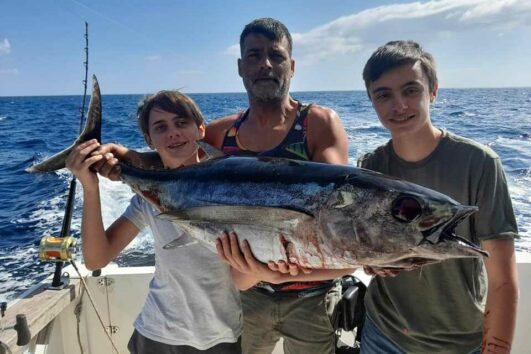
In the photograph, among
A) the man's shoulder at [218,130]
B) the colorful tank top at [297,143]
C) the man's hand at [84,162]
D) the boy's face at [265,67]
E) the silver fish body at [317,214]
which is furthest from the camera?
the man's shoulder at [218,130]

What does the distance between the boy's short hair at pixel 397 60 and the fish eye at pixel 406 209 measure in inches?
36.8

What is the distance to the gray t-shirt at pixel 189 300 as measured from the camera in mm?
2178

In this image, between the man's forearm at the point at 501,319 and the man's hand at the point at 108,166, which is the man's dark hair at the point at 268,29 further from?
the man's forearm at the point at 501,319

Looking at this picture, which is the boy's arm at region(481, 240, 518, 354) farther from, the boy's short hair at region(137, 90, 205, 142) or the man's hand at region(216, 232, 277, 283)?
the boy's short hair at region(137, 90, 205, 142)

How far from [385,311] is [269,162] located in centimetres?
102

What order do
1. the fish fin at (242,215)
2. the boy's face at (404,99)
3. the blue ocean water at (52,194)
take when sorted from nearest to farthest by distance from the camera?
the fish fin at (242,215), the boy's face at (404,99), the blue ocean water at (52,194)

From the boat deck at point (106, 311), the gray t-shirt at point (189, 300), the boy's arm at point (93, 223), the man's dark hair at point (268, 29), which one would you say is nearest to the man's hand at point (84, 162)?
the boy's arm at point (93, 223)

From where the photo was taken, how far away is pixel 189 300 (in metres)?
2.21

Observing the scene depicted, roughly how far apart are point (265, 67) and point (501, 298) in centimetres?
179

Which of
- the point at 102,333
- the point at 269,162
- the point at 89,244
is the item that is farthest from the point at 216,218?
the point at 102,333

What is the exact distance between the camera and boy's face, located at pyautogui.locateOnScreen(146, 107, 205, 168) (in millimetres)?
2357

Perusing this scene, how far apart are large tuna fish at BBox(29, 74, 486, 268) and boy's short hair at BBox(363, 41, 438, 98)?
76 cm

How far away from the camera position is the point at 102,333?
3.55 meters

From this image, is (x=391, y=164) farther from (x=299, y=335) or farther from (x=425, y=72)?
(x=299, y=335)
